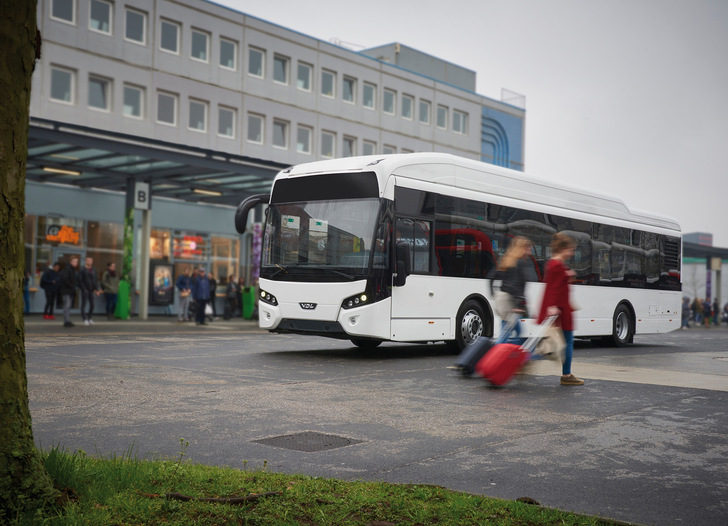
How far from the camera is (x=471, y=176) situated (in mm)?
15297

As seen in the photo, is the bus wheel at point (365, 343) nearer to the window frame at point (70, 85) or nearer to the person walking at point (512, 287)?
the person walking at point (512, 287)

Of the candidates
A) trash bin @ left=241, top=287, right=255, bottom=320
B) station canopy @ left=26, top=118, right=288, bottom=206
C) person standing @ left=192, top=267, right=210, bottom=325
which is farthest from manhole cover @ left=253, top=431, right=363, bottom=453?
trash bin @ left=241, top=287, right=255, bottom=320

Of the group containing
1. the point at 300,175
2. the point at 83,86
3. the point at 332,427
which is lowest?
the point at 332,427

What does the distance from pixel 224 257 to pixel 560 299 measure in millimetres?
28327

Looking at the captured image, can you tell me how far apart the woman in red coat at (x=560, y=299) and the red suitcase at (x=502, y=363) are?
19.2 inches

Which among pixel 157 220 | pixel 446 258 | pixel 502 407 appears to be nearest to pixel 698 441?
pixel 502 407

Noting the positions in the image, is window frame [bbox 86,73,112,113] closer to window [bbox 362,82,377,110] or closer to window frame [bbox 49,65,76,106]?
window frame [bbox 49,65,76,106]

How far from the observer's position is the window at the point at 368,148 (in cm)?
5003

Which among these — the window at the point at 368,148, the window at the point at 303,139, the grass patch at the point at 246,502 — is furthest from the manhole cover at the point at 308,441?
the window at the point at 368,148

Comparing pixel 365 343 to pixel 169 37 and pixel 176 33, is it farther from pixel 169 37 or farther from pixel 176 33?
pixel 176 33

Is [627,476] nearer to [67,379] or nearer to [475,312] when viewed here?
[67,379]

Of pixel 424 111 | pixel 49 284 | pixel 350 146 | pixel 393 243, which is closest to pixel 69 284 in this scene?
pixel 49 284

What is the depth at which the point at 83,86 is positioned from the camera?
117 ft

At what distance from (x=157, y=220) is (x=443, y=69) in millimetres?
30603
